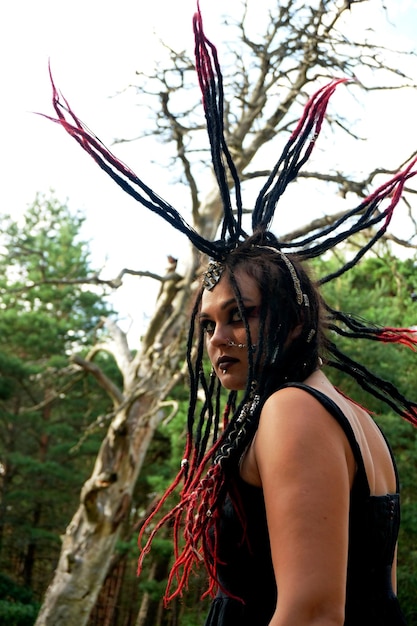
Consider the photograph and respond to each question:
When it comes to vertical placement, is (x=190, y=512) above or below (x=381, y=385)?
below

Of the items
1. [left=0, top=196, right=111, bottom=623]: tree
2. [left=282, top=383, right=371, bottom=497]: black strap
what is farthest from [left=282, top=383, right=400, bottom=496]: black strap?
[left=0, top=196, right=111, bottom=623]: tree

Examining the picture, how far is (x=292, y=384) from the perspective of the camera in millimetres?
1533

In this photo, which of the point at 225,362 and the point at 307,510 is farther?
the point at 225,362

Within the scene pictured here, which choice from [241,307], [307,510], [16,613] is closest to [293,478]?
[307,510]

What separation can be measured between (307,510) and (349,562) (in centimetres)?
35

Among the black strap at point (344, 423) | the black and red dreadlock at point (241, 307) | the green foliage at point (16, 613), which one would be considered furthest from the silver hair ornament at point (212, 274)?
the green foliage at point (16, 613)

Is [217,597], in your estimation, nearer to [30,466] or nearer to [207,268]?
[207,268]

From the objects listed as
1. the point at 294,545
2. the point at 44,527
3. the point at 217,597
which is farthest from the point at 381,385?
the point at 44,527

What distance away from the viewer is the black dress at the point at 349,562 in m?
1.59

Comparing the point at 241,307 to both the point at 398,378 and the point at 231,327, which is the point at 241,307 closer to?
the point at 231,327

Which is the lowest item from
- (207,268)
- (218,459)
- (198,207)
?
(218,459)

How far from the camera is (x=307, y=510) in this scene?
1.34m

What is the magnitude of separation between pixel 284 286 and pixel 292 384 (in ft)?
1.35

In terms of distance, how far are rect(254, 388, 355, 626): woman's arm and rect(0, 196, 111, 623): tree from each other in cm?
1544
